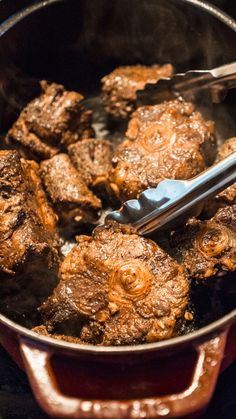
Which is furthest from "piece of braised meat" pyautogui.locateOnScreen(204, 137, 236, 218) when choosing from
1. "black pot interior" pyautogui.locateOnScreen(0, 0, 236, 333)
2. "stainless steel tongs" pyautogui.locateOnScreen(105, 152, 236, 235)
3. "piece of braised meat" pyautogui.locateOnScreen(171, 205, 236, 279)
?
"black pot interior" pyautogui.locateOnScreen(0, 0, 236, 333)

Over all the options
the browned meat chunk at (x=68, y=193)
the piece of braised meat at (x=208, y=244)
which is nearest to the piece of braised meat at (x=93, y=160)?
the browned meat chunk at (x=68, y=193)

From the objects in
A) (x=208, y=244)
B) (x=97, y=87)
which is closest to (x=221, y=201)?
(x=208, y=244)

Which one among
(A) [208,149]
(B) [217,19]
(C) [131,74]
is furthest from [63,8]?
(A) [208,149]

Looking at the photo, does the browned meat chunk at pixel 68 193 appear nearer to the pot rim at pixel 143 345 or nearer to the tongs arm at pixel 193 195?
the tongs arm at pixel 193 195

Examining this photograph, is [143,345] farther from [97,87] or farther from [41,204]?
[97,87]

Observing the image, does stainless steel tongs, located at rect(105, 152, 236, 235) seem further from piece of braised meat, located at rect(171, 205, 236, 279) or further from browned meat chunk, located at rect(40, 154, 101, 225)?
browned meat chunk, located at rect(40, 154, 101, 225)

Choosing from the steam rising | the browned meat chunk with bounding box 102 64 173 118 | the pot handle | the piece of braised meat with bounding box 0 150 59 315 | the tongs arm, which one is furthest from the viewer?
the browned meat chunk with bounding box 102 64 173 118
